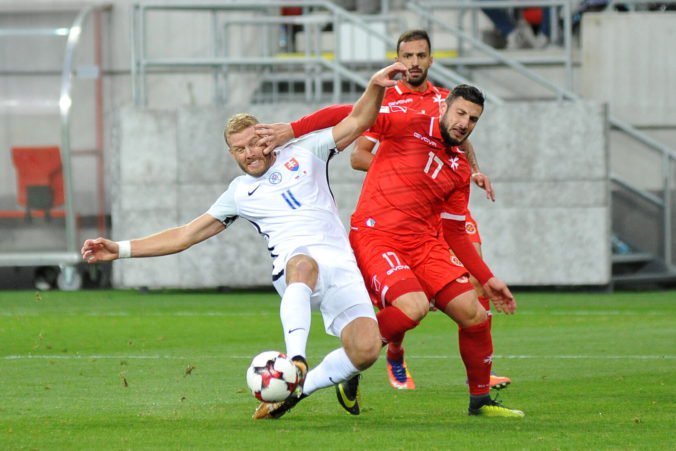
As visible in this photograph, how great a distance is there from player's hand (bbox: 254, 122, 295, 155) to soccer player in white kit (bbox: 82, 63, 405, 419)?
29mm

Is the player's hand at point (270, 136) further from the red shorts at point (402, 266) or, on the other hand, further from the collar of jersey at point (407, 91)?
the collar of jersey at point (407, 91)

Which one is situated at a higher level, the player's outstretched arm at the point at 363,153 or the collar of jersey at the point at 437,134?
the collar of jersey at the point at 437,134

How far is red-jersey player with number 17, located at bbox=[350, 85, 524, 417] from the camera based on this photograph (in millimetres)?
7543

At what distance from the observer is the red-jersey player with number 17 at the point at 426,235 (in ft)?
24.7

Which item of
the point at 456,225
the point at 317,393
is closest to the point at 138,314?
the point at 317,393

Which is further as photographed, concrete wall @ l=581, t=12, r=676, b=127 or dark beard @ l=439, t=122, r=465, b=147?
concrete wall @ l=581, t=12, r=676, b=127

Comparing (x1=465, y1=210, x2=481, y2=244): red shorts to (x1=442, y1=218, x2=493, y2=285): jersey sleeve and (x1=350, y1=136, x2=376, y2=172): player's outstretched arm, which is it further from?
(x1=442, y1=218, x2=493, y2=285): jersey sleeve

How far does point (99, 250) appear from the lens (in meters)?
7.52

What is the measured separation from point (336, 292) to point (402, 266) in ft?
1.53

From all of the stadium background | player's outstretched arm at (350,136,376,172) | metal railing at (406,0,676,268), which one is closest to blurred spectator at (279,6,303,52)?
the stadium background

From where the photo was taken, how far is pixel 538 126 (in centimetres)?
1783

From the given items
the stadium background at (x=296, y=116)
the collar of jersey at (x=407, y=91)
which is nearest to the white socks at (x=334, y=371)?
the collar of jersey at (x=407, y=91)

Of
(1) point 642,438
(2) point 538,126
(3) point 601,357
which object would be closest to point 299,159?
(1) point 642,438

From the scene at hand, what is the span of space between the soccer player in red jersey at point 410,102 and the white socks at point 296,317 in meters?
1.42
